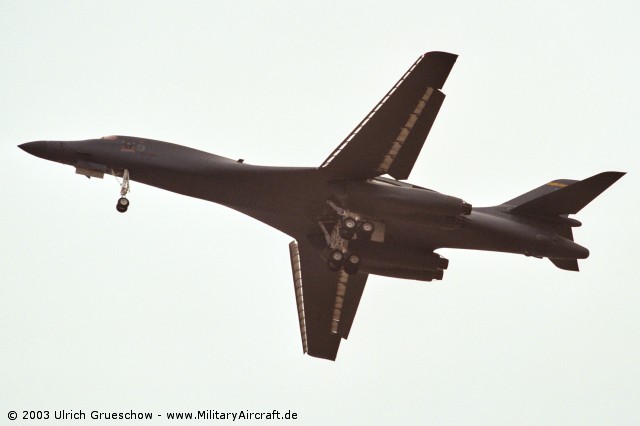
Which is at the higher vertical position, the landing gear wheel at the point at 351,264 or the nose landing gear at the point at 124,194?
the nose landing gear at the point at 124,194

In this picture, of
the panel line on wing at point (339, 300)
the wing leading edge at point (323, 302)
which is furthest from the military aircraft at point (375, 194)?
the panel line on wing at point (339, 300)

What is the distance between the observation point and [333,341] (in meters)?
44.4

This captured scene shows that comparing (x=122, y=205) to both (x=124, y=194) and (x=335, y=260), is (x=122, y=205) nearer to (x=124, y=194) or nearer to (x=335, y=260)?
(x=124, y=194)

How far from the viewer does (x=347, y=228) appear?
37.4m

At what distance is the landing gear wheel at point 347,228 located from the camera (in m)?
37.4

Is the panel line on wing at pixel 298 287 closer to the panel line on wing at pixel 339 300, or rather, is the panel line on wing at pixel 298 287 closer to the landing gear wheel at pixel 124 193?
the panel line on wing at pixel 339 300

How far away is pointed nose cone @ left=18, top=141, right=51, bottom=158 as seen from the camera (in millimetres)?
38375

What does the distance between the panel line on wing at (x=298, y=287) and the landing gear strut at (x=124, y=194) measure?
7525mm

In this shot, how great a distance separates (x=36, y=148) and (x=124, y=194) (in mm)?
3672

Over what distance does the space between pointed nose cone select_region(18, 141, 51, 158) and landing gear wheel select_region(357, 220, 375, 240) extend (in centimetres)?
1174

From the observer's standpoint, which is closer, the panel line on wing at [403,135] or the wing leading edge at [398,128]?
the wing leading edge at [398,128]

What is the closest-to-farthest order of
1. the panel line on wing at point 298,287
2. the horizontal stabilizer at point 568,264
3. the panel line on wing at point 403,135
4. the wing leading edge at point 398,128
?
1. the wing leading edge at point 398,128
2. the panel line on wing at point 403,135
3. the horizontal stabilizer at point 568,264
4. the panel line on wing at point 298,287

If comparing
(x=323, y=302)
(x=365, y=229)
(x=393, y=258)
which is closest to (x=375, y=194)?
(x=365, y=229)

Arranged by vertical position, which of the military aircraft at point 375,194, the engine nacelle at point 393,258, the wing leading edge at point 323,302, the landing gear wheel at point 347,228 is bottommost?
the wing leading edge at point 323,302
